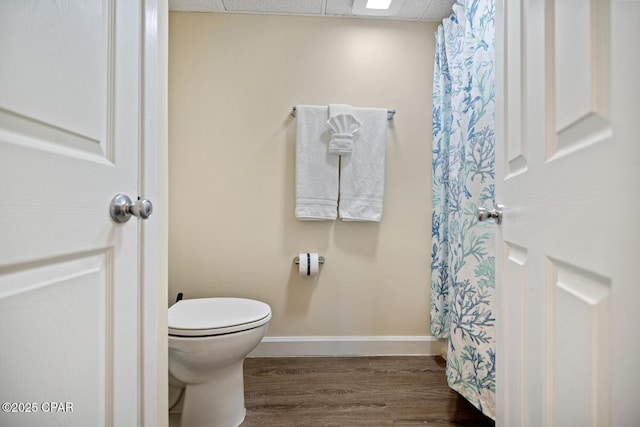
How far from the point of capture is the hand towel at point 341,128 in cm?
169

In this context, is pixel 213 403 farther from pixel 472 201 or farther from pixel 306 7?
pixel 306 7

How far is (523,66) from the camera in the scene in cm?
67

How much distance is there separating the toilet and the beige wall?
1.78 feet

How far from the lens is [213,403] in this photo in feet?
3.88

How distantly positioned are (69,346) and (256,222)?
1342 millimetres

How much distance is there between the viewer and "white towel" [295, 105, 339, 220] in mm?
1729

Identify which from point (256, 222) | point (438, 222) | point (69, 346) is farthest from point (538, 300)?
point (256, 222)

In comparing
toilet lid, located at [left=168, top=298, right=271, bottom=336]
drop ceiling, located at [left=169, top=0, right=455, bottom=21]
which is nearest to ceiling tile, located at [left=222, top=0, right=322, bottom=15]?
drop ceiling, located at [left=169, top=0, right=455, bottom=21]

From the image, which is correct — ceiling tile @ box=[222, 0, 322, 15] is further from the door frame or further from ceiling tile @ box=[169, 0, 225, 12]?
the door frame

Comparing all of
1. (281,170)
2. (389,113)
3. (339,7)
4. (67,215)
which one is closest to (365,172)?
(389,113)

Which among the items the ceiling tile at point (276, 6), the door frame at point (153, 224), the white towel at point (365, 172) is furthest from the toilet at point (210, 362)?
the ceiling tile at point (276, 6)

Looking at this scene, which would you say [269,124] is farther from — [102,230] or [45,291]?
[45,291]

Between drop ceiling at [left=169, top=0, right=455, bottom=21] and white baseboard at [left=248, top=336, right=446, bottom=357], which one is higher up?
drop ceiling at [left=169, top=0, right=455, bottom=21]

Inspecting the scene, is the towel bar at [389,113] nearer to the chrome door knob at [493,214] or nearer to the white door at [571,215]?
the white door at [571,215]
